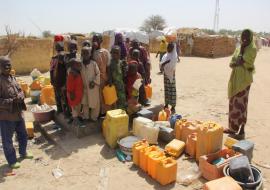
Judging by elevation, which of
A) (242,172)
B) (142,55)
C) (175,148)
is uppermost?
(142,55)

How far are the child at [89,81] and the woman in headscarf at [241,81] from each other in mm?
2556

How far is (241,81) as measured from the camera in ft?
17.9

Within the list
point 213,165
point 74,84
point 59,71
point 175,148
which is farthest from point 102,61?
point 213,165

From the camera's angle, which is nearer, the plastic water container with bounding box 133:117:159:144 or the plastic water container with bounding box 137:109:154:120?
the plastic water container with bounding box 133:117:159:144

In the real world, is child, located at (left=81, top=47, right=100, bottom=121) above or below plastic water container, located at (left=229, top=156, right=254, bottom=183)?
above

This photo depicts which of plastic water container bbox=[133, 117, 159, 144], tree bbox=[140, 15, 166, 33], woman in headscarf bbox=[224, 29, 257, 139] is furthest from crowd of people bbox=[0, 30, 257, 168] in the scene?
tree bbox=[140, 15, 166, 33]

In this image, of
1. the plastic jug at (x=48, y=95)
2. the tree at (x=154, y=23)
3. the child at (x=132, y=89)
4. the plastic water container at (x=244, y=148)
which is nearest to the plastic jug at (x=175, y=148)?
the plastic water container at (x=244, y=148)

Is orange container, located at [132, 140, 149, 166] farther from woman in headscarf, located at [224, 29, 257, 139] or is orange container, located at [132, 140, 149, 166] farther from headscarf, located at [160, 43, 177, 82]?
headscarf, located at [160, 43, 177, 82]

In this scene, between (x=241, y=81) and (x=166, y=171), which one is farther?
(x=241, y=81)

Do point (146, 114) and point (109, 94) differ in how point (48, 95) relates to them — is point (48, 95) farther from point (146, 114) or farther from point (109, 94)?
point (146, 114)

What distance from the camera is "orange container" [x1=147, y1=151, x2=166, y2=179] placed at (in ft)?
13.7

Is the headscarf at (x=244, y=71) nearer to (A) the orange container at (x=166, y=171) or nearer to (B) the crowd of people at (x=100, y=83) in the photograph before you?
(B) the crowd of people at (x=100, y=83)

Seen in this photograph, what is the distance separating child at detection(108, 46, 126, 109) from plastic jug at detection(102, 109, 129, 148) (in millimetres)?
570

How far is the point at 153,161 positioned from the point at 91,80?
212cm
